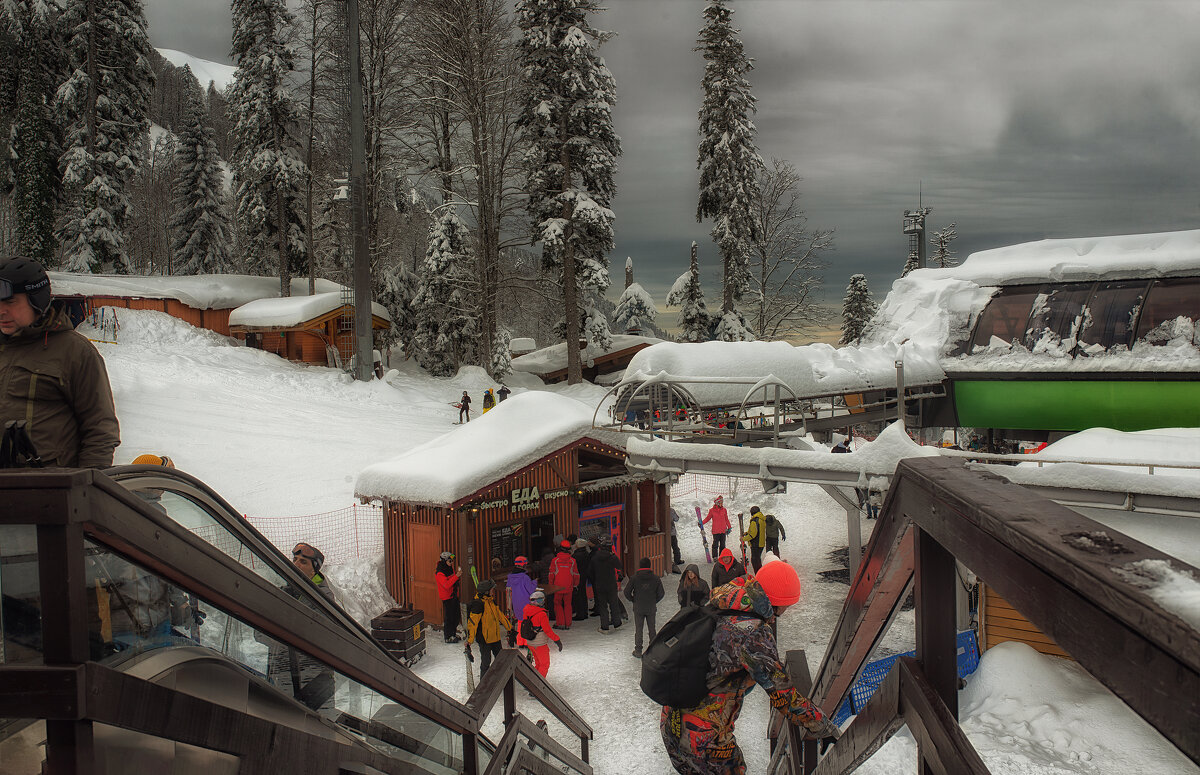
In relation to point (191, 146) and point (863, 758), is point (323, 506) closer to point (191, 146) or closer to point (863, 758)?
point (863, 758)

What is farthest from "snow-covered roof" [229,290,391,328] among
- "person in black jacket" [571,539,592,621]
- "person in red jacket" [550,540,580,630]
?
"person in red jacket" [550,540,580,630]

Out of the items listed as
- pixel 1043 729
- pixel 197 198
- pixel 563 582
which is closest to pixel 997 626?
pixel 1043 729

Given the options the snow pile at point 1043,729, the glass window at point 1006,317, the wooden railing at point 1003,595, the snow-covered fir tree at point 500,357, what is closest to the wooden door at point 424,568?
the snow pile at point 1043,729

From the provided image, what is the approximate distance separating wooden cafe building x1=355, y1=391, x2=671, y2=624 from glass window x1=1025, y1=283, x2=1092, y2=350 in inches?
293

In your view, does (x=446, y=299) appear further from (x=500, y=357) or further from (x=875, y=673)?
(x=875, y=673)

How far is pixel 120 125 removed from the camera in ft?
97.3

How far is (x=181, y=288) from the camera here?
30.4m

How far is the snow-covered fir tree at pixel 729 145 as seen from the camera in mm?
30969

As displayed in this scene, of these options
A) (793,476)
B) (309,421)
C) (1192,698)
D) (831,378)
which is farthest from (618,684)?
(309,421)

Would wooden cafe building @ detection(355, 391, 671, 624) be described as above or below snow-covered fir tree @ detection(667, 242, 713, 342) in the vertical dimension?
below

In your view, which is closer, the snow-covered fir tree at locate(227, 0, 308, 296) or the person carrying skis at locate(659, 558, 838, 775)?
the person carrying skis at locate(659, 558, 838, 775)

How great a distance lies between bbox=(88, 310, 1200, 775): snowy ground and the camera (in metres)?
6.89

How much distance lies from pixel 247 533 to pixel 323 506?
14.1m

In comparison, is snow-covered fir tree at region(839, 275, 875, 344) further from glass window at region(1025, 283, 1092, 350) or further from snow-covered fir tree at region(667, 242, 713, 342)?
glass window at region(1025, 283, 1092, 350)
